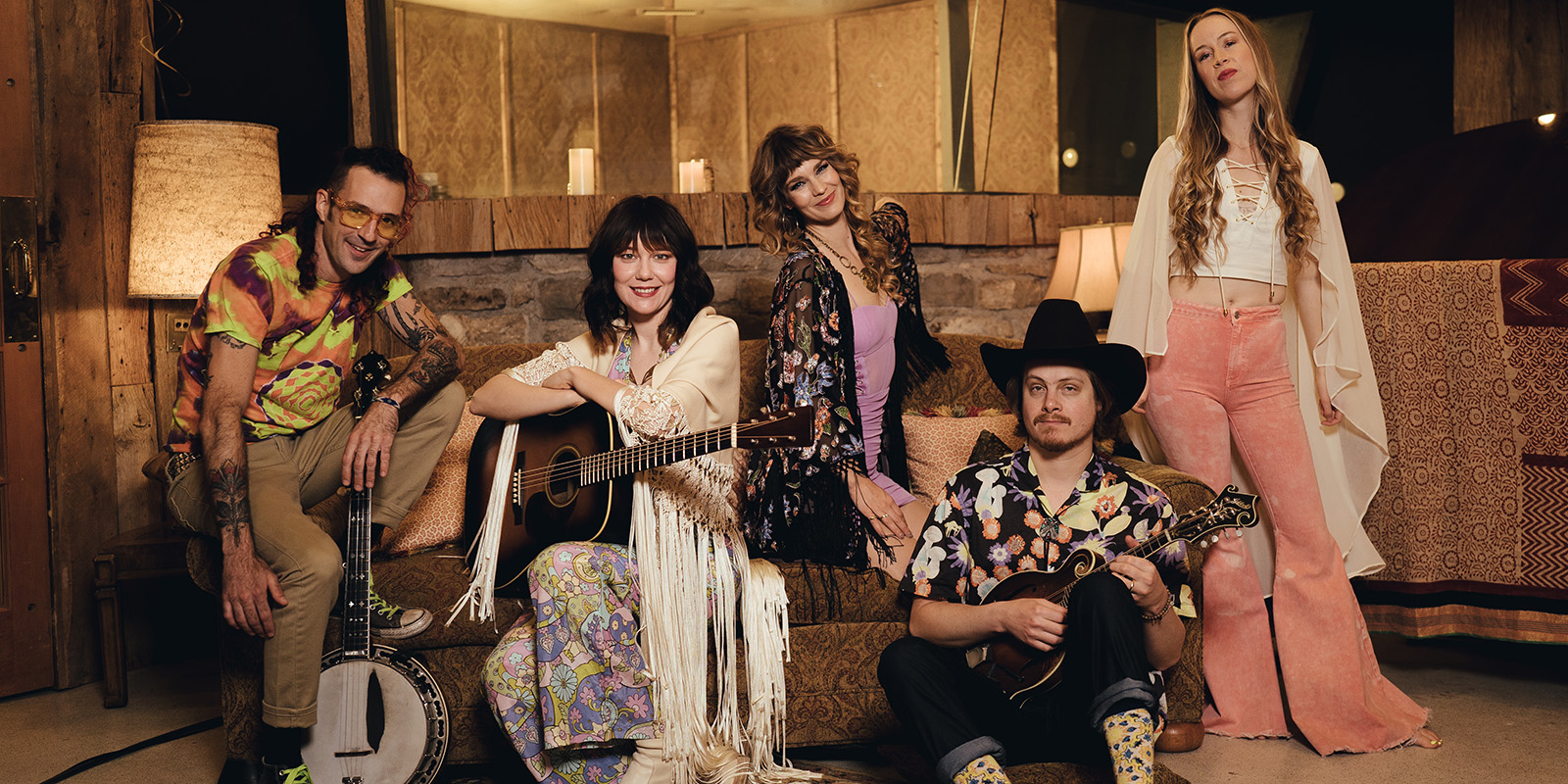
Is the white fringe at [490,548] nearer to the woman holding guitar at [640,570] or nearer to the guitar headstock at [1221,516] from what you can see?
the woman holding guitar at [640,570]

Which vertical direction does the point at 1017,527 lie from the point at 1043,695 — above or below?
above

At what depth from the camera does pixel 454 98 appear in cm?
423

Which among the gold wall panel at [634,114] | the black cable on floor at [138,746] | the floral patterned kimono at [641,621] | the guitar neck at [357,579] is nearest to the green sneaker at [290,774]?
the guitar neck at [357,579]

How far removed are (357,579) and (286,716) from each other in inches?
12.2

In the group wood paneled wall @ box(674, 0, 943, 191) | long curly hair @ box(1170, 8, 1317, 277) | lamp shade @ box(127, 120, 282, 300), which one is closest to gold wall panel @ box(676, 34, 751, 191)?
wood paneled wall @ box(674, 0, 943, 191)

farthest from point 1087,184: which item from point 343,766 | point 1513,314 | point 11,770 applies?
point 11,770

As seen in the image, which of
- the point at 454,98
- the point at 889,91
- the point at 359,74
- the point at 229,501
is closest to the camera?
the point at 229,501

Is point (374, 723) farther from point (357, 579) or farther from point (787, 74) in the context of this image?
point (787, 74)

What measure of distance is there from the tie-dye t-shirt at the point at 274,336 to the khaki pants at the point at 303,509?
0.21 feet

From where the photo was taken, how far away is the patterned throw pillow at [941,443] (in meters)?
2.97

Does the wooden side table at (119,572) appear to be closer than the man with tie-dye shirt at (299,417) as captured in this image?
No

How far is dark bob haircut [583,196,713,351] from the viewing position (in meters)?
2.64

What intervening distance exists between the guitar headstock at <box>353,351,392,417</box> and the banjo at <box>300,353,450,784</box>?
0.35 metres

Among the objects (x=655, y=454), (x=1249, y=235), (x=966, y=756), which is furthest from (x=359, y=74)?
(x=966, y=756)
